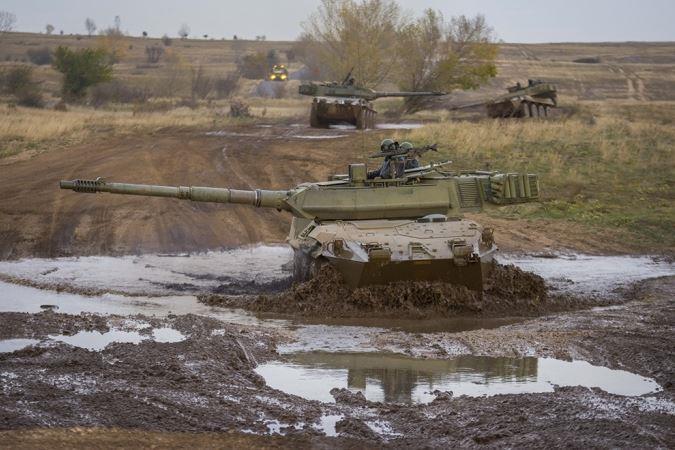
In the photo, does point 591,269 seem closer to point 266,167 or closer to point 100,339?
point 100,339

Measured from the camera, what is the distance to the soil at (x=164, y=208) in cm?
1845

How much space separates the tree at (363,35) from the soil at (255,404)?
3569 centimetres

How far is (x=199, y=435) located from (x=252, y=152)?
66.1ft

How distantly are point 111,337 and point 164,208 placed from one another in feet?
30.4

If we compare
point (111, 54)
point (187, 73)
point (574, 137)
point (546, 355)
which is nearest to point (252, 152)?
point (574, 137)

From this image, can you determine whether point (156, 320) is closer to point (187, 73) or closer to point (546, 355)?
point (546, 355)

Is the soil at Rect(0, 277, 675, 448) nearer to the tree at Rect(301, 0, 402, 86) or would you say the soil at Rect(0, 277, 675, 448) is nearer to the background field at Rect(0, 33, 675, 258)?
the background field at Rect(0, 33, 675, 258)

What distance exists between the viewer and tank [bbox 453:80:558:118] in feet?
122

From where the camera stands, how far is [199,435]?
8016 millimetres

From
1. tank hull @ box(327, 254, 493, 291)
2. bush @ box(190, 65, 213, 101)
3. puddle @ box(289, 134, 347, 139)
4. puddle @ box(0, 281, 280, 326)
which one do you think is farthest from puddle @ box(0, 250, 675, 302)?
bush @ box(190, 65, 213, 101)

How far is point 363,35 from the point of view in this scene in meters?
48.2

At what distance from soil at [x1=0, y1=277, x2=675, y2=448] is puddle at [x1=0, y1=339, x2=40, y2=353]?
0.23 metres

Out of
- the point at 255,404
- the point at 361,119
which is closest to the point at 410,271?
the point at 255,404

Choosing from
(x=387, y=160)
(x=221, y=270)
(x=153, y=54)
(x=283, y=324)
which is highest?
(x=387, y=160)
